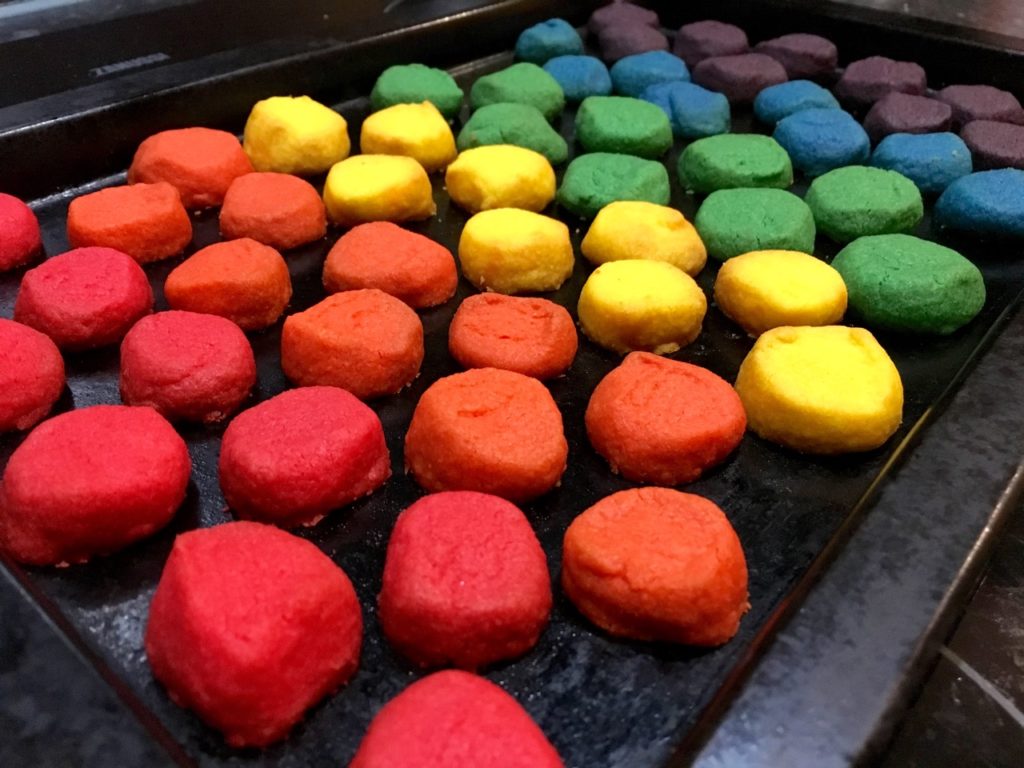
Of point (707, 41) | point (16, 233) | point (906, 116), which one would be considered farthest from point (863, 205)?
point (16, 233)

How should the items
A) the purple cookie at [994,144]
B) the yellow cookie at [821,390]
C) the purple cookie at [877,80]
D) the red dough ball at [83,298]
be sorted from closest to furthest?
the yellow cookie at [821,390], the red dough ball at [83,298], the purple cookie at [994,144], the purple cookie at [877,80]

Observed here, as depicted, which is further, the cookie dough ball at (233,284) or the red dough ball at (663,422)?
the cookie dough ball at (233,284)

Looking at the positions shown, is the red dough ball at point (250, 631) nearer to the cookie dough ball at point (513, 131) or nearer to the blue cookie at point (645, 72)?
the cookie dough ball at point (513, 131)

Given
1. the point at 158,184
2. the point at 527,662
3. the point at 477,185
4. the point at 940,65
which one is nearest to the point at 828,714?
the point at 527,662

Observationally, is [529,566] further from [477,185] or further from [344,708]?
[477,185]

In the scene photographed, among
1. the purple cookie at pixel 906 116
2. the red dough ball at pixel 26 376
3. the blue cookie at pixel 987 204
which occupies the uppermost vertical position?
the purple cookie at pixel 906 116

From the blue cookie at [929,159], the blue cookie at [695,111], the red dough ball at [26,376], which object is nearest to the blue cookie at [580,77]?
the blue cookie at [695,111]

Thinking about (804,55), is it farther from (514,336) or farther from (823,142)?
(514,336)
